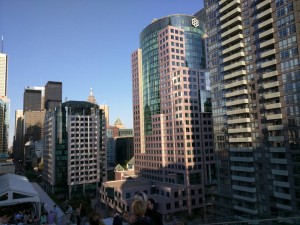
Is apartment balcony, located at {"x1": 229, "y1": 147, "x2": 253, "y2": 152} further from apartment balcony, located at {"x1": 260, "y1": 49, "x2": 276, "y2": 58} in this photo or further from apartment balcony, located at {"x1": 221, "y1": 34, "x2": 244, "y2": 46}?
apartment balcony, located at {"x1": 221, "y1": 34, "x2": 244, "y2": 46}

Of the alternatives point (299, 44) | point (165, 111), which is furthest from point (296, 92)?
point (165, 111)

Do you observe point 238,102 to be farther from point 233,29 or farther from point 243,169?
point 233,29

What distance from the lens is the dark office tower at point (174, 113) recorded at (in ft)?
310

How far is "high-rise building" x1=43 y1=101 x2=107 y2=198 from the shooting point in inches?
4567

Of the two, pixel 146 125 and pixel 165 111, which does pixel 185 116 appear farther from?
pixel 146 125

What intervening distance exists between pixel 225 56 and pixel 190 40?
4109cm

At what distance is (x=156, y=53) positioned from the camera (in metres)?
115

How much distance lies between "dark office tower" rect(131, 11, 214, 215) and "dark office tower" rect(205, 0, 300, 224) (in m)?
19.8

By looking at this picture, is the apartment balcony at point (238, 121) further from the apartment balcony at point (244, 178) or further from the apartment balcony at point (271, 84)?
the apartment balcony at point (244, 178)

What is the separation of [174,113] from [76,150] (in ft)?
163

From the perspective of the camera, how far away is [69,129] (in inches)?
4690

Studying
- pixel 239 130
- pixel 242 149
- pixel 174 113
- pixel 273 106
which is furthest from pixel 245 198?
pixel 174 113

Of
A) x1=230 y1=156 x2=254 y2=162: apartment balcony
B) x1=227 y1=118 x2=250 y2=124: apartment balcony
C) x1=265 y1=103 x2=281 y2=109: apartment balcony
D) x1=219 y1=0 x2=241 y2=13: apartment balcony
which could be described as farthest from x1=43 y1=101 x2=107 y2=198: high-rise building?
x1=265 y1=103 x2=281 y2=109: apartment balcony

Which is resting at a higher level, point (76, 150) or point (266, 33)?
point (266, 33)
